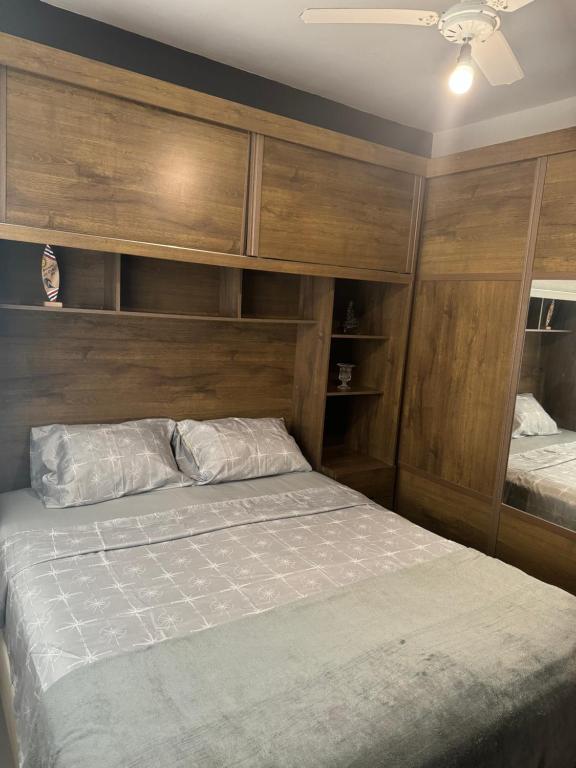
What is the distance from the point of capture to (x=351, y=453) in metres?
3.37

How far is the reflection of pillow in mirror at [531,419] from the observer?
2451 millimetres

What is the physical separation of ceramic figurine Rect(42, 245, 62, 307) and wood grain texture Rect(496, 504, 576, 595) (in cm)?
229

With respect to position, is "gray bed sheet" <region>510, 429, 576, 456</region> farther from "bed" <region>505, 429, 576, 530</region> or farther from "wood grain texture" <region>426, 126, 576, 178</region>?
"wood grain texture" <region>426, 126, 576, 178</region>

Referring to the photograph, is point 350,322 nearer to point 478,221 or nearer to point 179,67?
point 478,221

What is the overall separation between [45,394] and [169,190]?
106 cm

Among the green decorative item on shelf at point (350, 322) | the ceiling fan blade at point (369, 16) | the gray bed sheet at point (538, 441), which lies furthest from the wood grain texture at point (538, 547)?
the ceiling fan blade at point (369, 16)

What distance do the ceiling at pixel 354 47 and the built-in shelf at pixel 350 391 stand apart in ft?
5.21

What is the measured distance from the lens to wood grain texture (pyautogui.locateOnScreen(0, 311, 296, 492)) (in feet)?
7.70

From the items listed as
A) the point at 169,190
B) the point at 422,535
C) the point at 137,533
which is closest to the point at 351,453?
the point at 422,535

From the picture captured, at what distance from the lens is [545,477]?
247 centimetres

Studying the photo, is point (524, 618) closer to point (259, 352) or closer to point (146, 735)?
point (146, 735)

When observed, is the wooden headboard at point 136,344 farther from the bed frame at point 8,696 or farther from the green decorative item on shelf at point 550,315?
the green decorative item on shelf at point 550,315

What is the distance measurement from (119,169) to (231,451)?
1322 millimetres

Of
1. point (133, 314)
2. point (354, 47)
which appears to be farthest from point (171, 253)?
point (354, 47)
